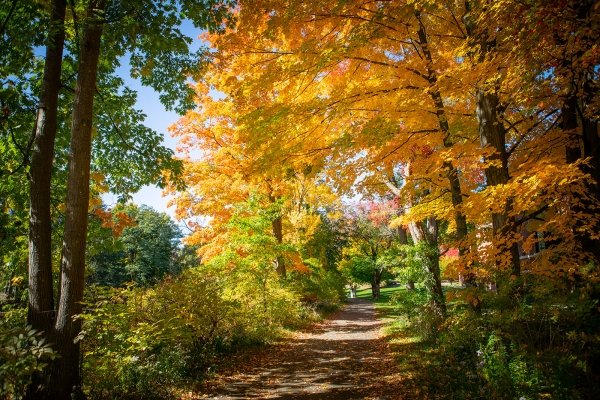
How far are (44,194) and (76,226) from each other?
83 centimetres

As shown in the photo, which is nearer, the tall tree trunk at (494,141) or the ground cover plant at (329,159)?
the ground cover plant at (329,159)

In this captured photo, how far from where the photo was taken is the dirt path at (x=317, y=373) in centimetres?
645

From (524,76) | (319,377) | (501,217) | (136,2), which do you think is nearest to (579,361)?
(501,217)

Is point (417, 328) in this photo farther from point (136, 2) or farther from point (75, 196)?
point (136, 2)

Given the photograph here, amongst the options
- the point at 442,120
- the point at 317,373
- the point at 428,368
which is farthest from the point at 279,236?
the point at 442,120

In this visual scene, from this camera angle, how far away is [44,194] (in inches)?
228

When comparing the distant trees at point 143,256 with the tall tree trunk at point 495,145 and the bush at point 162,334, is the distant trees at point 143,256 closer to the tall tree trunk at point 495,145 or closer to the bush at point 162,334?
the bush at point 162,334

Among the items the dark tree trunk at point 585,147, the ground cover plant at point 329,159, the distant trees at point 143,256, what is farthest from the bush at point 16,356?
the distant trees at point 143,256

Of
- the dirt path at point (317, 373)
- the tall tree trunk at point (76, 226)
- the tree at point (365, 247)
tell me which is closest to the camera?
the tall tree trunk at point (76, 226)

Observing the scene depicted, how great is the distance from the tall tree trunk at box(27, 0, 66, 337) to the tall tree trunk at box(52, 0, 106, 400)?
1.15 feet

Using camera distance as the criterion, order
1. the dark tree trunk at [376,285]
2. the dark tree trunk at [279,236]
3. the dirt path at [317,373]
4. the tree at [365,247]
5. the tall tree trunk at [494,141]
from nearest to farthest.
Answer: the tall tree trunk at [494,141] < the dirt path at [317,373] < the dark tree trunk at [279,236] < the tree at [365,247] < the dark tree trunk at [376,285]

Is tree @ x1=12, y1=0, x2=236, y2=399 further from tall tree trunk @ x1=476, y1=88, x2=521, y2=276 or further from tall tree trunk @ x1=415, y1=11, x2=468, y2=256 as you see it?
tall tree trunk @ x1=476, y1=88, x2=521, y2=276

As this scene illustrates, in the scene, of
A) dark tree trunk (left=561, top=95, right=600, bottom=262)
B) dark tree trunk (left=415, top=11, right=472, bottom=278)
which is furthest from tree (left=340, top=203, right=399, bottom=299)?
dark tree trunk (left=561, top=95, right=600, bottom=262)

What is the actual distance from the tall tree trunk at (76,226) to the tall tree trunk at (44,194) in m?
0.35
